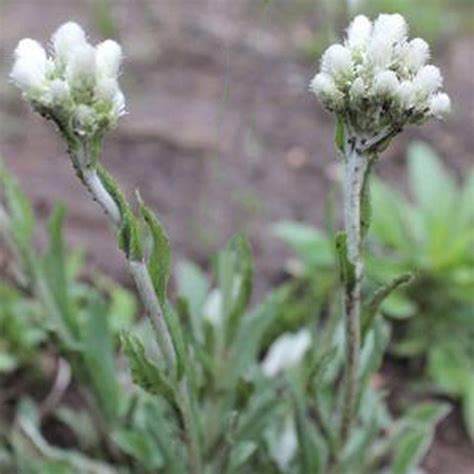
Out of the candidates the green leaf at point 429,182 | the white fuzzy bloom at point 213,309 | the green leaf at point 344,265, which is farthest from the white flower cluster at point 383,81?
the green leaf at point 429,182

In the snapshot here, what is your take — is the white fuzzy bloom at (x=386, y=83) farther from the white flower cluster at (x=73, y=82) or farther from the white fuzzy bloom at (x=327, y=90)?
the white flower cluster at (x=73, y=82)

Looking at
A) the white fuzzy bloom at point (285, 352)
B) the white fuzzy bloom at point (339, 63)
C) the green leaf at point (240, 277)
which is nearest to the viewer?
the white fuzzy bloom at point (339, 63)

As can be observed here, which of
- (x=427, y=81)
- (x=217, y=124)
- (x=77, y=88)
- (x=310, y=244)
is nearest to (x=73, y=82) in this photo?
(x=77, y=88)

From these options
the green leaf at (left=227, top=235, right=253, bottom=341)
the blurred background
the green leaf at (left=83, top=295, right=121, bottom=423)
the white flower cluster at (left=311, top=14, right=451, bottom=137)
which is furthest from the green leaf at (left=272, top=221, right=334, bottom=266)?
the white flower cluster at (left=311, top=14, right=451, bottom=137)

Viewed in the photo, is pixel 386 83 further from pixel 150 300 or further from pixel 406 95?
pixel 150 300

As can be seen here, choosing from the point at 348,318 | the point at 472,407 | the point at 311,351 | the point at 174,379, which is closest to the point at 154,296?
the point at 174,379

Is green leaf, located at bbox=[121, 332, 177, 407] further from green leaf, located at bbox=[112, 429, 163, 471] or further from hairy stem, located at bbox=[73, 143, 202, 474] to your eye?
green leaf, located at bbox=[112, 429, 163, 471]
